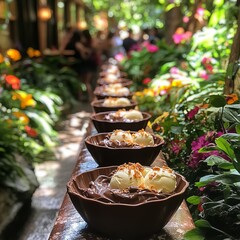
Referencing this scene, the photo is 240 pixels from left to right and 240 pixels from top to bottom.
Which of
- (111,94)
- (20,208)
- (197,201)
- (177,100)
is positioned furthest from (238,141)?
(20,208)

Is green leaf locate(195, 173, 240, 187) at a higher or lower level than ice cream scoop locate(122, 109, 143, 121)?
higher

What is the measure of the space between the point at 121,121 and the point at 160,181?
1.03 metres

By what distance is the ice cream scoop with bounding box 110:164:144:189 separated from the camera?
1.57 metres

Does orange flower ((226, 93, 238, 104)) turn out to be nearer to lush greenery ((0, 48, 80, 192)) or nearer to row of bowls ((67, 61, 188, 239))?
row of bowls ((67, 61, 188, 239))

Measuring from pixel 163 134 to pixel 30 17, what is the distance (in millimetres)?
9142

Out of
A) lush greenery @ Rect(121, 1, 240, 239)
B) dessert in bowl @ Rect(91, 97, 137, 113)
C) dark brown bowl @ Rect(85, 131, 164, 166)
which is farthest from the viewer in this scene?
dessert in bowl @ Rect(91, 97, 137, 113)

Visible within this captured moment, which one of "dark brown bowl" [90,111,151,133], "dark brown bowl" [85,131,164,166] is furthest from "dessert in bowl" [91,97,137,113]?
"dark brown bowl" [85,131,164,166]

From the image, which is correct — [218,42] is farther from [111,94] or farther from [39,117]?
[39,117]

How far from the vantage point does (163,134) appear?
9.68 feet

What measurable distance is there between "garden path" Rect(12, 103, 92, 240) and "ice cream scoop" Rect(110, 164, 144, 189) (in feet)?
8.47

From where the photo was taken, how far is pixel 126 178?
1.58 meters

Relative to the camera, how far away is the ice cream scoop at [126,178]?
157 centimetres

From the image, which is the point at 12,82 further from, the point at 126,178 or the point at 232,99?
the point at 126,178

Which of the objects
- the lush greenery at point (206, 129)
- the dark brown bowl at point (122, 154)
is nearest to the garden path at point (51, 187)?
the lush greenery at point (206, 129)
